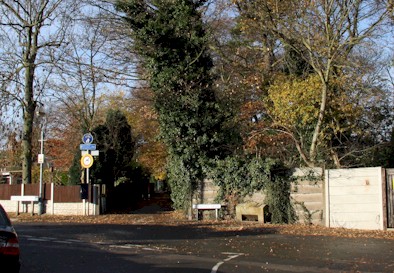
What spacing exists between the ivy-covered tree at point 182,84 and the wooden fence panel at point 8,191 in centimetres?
953

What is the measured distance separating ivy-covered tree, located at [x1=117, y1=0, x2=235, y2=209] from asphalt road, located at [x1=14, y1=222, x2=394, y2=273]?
5.00 meters

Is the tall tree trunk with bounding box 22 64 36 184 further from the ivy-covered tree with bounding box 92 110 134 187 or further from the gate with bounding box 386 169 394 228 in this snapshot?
the gate with bounding box 386 169 394 228

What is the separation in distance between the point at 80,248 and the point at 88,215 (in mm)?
10907

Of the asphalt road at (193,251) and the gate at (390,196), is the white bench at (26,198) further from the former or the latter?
the gate at (390,196)

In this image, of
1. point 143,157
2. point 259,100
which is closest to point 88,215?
point 259,100

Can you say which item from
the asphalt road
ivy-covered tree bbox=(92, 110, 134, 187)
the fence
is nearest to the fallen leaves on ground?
the asphalt road

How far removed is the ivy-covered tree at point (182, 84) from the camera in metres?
20.7

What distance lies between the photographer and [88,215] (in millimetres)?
22922

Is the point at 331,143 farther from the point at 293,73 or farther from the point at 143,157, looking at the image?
the point at 143,157

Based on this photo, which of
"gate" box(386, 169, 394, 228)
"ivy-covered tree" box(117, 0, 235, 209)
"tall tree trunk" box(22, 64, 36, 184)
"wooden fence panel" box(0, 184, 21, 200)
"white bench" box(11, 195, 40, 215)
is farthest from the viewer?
"tall tree trunk" box(22, 64, 36, 184)

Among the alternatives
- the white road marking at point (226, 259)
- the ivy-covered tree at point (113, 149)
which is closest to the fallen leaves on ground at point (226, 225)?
the white road marking at point (226, 259)

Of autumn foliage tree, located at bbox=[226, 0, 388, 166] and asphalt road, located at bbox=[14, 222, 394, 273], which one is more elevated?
autumn foliage tree, located at bbox=[226, 0, 388, 166]

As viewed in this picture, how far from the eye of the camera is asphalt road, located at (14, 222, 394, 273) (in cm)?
965

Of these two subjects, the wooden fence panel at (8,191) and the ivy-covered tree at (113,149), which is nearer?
the wooden fence panel at (8,191)
